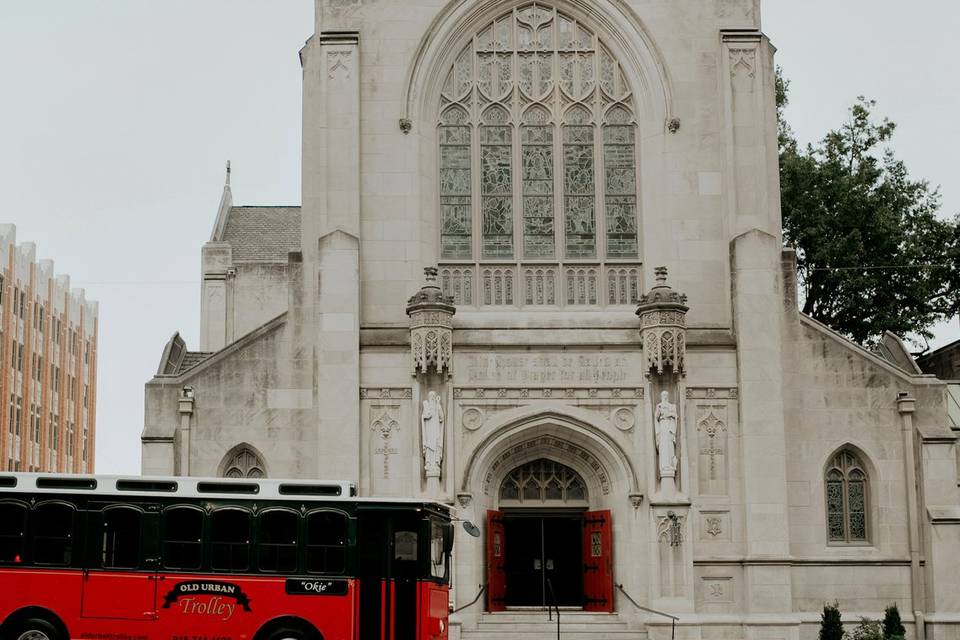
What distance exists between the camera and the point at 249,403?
32.7 m

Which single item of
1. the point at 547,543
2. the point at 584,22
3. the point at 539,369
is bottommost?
the point at 547,543

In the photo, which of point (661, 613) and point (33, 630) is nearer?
point (33, 630)

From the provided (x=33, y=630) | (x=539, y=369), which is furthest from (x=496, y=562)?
(x=33, y=630)

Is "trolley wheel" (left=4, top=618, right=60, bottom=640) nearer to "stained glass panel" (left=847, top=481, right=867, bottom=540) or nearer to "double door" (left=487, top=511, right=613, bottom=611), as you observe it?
"double door" (left=487, top=511, right=613, bottom=611)

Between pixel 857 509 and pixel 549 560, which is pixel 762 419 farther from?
pixel 549 560

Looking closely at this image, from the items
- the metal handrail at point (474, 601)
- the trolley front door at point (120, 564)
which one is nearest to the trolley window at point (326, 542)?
the trolley front door at point (120, 564)

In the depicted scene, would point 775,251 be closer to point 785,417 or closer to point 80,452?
point 785,417

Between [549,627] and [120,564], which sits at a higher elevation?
[120,564]

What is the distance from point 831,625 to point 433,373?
10.0 meters

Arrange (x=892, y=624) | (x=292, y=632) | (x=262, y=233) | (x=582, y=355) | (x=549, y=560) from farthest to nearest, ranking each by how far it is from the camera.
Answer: (x=262, y=233), (x=549, y=560), (x=582, y=355), (x=892, y=624), (x=292, y=632)

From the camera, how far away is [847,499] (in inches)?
1286

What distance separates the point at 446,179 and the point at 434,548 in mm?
12438

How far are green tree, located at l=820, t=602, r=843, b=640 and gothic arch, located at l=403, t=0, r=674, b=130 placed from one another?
37.8 ft

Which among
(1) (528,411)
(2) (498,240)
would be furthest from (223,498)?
(2) (498,240)
